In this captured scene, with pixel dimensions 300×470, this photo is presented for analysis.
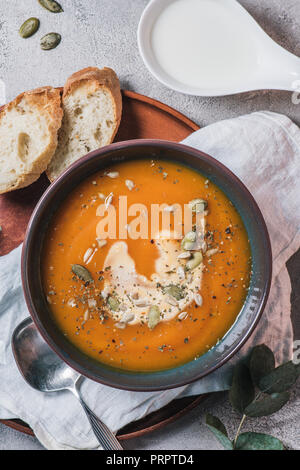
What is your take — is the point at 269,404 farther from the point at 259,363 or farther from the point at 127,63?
the point at 127,63

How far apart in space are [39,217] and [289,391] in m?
1.23

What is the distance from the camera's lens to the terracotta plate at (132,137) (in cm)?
184

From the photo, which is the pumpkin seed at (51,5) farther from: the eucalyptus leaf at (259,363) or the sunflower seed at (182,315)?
the eucalyptus leaf at (259,363)

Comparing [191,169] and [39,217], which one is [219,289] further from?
[39,217]

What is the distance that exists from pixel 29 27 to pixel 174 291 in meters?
1.28

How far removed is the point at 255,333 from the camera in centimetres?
183

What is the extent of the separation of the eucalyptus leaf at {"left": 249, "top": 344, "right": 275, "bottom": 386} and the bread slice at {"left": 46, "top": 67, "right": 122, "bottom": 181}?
3.29ft

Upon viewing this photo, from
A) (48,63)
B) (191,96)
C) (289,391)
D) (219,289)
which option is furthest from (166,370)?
(48,63)

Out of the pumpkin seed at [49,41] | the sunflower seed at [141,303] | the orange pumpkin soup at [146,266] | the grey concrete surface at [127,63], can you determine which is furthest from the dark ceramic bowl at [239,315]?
the pumpkin seed at [49,41]

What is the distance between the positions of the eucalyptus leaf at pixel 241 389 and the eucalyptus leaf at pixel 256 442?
0.39 ft

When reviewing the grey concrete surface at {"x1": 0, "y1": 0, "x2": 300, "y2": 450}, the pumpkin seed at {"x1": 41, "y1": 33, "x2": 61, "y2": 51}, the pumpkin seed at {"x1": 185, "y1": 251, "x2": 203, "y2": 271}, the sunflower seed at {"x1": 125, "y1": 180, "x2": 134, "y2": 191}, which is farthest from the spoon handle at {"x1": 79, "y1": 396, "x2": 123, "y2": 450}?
the pumpkin seed at {"x1": 41, "y1": 33, "x2": 61, "y2": 51}

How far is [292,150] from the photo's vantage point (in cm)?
185

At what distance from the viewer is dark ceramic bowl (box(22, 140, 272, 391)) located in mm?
1581

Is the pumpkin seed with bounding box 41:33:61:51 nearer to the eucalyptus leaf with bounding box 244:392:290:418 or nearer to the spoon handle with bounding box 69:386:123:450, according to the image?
the spoon handle with bounding box 69:386:123:450
